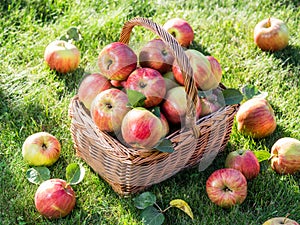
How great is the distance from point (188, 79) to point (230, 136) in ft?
2.85

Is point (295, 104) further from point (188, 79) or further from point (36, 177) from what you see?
point (36, 177)

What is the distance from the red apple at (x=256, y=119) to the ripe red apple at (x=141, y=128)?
2.63 feet

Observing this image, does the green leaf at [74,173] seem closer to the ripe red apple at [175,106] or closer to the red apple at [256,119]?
the ripe red apple at [175,106]

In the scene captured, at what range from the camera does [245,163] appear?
3113 millimetres

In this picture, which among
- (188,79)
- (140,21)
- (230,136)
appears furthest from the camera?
(230,136)

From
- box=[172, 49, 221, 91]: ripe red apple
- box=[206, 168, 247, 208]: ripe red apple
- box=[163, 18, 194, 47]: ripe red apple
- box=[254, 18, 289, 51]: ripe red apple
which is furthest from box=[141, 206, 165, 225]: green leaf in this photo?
box=[254, 18, 289, 51]: ripe red apple

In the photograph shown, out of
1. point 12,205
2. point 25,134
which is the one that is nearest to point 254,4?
point 25,134

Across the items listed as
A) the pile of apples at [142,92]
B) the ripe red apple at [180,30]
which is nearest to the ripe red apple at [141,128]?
the pile of apples at [142,92]

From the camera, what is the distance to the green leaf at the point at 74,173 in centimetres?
302

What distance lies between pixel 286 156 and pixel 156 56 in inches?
36.5

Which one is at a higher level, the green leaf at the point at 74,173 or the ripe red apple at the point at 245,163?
the ripe red apple at the point at 245,163

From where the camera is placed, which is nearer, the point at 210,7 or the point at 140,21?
the point at 140,21

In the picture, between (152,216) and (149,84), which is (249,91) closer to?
(149,84)

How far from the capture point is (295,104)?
3744mm
